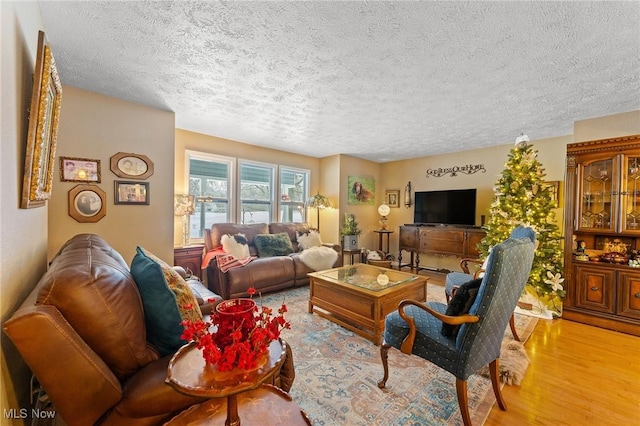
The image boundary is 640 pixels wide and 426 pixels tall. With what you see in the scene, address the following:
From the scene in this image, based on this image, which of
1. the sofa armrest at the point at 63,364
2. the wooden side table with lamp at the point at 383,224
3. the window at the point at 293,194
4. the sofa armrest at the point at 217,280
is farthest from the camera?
the wooden side table with lamp at the point at 383,224

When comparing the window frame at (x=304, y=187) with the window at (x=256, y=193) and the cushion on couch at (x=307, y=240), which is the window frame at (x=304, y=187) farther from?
the cushion on couch at (x=307, y=240)

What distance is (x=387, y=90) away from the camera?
2.57 metres

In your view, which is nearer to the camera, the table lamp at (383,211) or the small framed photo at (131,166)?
the small framed photo at (131,166)

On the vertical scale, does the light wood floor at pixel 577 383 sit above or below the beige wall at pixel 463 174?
→ below

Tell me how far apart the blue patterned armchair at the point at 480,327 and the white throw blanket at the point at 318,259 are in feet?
7.95

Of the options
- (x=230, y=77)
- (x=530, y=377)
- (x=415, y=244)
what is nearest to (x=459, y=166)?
(x=415, y=244)

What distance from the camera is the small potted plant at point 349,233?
5.36 metres

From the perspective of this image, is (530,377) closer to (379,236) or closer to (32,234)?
(32,234)

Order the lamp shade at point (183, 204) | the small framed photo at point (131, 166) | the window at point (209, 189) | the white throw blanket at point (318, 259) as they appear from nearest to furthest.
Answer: the small framed photo at point (131, 166)
the lamp shade at point (183, 204)
the white throw blanket at point (318, 259)
the window at point (209, 189)

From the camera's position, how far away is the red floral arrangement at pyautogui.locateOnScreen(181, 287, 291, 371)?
871 mm

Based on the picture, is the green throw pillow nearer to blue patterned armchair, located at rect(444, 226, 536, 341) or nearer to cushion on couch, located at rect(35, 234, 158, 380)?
blue patterned armchair, located at rect(444, 226, 536, 341)

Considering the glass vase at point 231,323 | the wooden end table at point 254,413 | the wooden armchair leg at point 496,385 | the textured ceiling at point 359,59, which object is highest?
the textured ceiling at point 359,59

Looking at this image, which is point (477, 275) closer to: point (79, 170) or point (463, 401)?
point (463, 401)

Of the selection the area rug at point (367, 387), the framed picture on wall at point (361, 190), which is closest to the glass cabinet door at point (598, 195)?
the area rug at point (367, 387)
